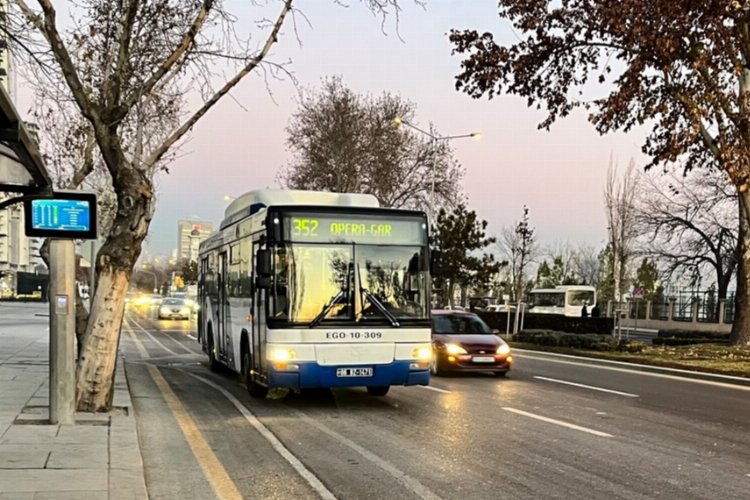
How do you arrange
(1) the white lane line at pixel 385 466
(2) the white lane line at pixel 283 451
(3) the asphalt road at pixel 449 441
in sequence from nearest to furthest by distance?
(1) the white lane line at pixel 385 466 < (2) the white lane line at pixel 283 451 < (3) the asphalt road at pixel 449 441

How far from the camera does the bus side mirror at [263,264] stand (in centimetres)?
1155

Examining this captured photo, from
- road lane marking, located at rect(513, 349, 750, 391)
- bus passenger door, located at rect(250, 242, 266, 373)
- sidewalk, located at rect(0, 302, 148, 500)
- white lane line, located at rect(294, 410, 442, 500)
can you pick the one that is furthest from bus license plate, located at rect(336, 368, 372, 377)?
road lane marking, located at rect(513, 349, 750, 391)

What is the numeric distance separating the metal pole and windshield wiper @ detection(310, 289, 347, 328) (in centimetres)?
338

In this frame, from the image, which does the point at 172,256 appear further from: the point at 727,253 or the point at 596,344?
the point at 596,344

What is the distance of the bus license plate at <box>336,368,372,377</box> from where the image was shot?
11672mm

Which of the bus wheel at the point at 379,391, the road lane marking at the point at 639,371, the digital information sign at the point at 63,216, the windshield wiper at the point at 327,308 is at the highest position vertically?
the digital information sign at the point at 63,216

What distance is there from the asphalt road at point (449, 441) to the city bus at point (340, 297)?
698mm

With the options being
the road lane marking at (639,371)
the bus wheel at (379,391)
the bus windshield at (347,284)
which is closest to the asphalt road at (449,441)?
the bus wheel at (379,391)

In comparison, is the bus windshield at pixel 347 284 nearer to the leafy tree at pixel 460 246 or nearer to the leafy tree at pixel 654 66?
the leafy tree at pixel 654 66

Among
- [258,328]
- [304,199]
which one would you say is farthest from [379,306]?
[304,199]

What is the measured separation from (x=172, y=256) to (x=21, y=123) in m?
162

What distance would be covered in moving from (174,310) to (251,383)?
37739mm

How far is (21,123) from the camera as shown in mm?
5457

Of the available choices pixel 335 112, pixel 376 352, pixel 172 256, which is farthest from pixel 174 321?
pixel 172 256
